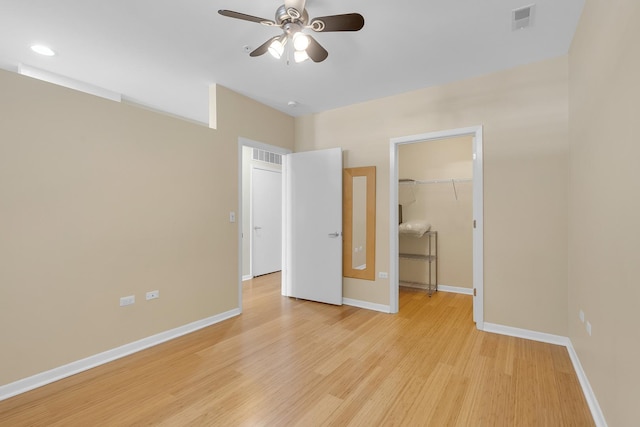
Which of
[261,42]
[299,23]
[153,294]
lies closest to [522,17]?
[299,23]

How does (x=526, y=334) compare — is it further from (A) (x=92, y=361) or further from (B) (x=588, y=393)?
(A) (x=92, y=361)

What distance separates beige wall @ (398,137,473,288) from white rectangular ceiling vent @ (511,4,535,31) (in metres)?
2.39

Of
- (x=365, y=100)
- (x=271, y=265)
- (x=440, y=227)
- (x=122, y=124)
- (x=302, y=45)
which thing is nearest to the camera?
(x=302, y=45)

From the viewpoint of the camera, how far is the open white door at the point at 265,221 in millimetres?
5699

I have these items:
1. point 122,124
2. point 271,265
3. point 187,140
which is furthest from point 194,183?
point 271,265

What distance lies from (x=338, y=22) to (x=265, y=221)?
4.41 meters

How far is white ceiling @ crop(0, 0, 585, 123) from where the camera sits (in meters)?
2.16

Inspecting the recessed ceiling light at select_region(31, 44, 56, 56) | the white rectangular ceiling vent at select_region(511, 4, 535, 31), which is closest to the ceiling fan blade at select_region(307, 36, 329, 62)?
the white rectangular ceiling vent at select_region(511, 4, 535, 31)

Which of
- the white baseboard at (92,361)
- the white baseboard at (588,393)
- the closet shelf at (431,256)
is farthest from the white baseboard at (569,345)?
the white baseboard at (92,361)

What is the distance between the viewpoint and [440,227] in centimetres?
488

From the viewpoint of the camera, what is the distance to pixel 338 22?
6.28 feet

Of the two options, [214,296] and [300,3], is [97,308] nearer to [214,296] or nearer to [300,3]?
[214,296]

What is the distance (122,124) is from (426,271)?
459cm

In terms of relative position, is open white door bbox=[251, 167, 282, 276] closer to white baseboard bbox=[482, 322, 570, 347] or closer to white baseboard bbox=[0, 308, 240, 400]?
white baseboard bbox=[0, 308, 240, 400]
